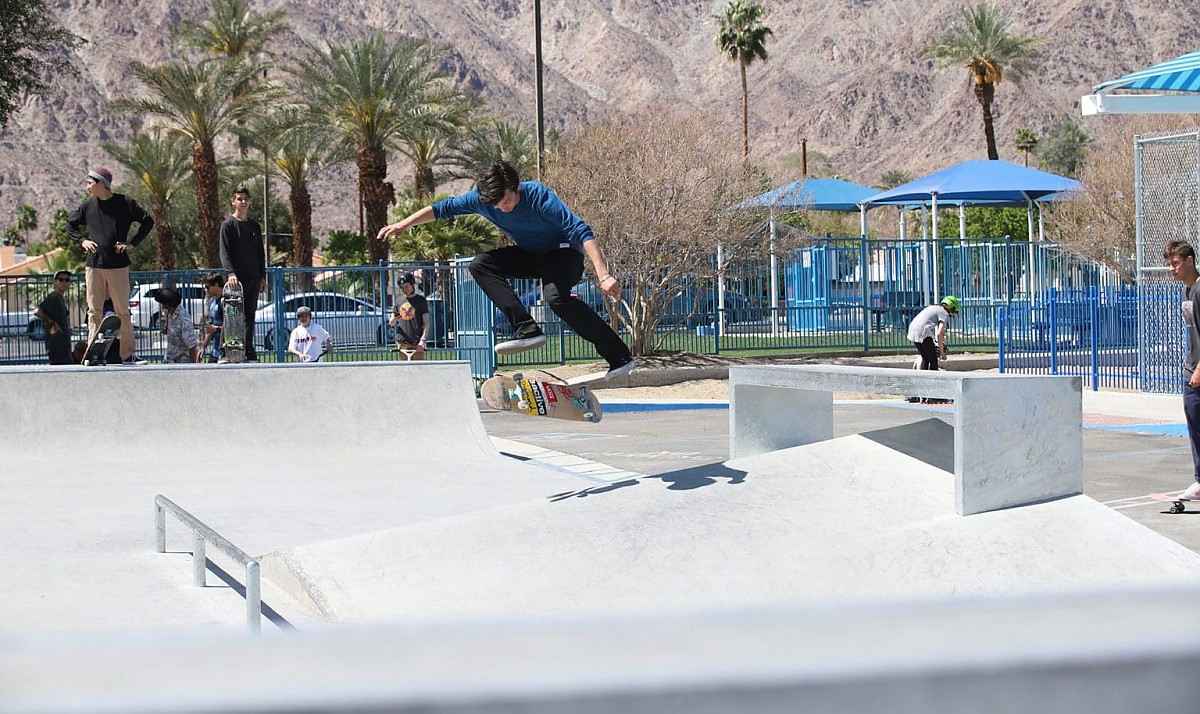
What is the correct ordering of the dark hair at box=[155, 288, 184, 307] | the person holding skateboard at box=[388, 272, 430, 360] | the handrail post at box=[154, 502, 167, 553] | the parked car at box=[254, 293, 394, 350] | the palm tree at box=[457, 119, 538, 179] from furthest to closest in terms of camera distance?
the palm tree at box=[457, 119, 538, 179]
the parked car at box=[254, 293, 394, 350]
the person holding skateboard at box=[388, 272, 430, 360]
the dark hair at box=[155, 288, 184, 307]
the handrail post at box=[154, 502, 167, 553]

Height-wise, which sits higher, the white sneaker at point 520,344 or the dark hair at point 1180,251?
the dark hair at point 1180,251

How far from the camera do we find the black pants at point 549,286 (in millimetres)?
7941

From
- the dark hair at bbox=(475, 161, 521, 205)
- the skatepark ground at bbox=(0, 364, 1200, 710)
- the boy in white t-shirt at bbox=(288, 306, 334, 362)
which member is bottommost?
the skatepark ground at bbox=(0, 364, 1200, 710)

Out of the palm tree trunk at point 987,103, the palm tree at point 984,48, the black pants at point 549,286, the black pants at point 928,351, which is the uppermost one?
the palm tree at point 984,48

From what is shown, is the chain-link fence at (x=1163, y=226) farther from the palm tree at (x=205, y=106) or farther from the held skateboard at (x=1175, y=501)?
the palm tree at (x=205, y=106)

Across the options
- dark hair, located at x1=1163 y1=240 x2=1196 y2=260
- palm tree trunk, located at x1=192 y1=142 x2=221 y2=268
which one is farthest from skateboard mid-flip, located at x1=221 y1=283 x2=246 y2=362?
palm tree trunk, located at x1=192 y1=142 x2=221 y2=268

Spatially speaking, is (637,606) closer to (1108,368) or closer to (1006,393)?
(1006,393)

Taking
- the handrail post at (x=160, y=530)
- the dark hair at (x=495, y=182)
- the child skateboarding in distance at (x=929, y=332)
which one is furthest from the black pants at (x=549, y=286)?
the child skateboarding in distance at (x=929, y=332)

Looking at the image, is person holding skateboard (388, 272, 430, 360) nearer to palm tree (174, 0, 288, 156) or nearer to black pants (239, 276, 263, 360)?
black pants (239, 276, 263, 360)

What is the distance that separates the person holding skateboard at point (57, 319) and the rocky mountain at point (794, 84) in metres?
106

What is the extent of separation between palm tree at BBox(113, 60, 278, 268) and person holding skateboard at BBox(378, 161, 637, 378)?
113 feet

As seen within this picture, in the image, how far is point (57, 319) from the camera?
1716 centimetres

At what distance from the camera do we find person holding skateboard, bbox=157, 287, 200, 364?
1608 centimetres

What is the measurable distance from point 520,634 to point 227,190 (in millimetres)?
59755
